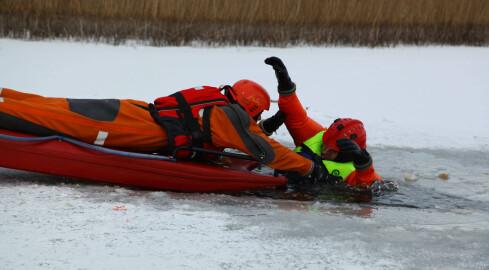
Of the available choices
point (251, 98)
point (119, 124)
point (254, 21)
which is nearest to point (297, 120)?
point (251, 98)

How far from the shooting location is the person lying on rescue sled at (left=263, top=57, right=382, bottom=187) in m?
4.56

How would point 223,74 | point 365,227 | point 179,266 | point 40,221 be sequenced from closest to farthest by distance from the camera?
point 179,266 < point 40,221 < point 365,227 < point 223,74

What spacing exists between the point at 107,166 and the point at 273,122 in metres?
1.64

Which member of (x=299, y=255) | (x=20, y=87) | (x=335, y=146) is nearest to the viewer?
(x=299, y=255)

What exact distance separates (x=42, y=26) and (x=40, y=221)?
7.76m

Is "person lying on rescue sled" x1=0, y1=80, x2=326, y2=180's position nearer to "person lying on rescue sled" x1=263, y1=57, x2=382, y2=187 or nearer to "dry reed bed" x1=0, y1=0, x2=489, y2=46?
"person lying on rescue sled" x1=263, y1=57, x2=382, y2=187

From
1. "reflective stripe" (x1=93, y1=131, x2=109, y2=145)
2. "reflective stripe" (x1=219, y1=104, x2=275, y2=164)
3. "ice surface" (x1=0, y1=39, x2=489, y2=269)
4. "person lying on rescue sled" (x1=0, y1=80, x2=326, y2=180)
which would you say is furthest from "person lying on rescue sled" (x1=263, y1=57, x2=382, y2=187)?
"reflective stripe" (x1=93, y1=131, x2=109, y2=145)

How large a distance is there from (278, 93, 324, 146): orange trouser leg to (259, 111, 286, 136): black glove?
46mm

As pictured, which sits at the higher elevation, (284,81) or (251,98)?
(284,81)

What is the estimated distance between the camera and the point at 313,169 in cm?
467

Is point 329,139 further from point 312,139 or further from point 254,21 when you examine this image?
point 254,21

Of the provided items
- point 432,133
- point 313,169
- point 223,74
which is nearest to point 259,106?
point 313,169

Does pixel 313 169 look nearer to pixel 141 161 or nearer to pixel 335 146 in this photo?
pixel 335 146

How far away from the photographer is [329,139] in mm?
4887
